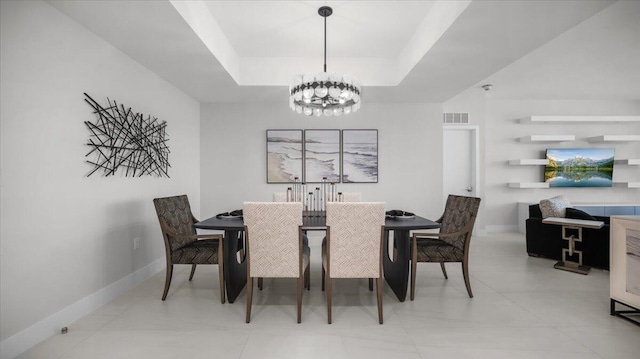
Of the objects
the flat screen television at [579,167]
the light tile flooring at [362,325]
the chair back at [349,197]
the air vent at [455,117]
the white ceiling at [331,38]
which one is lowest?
the light tile flooring at [362,325]

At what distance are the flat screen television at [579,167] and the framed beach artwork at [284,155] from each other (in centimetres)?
532

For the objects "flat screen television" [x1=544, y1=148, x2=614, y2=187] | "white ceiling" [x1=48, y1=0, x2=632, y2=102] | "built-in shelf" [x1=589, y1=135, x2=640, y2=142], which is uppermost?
"white ceiling" [x1=48, y1=0, x2=632, y2=102]

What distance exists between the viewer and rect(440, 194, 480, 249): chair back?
2.83 meters

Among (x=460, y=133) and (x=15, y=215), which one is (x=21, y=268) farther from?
(x=460, y=133)

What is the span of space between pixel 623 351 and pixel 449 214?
1.65 metres

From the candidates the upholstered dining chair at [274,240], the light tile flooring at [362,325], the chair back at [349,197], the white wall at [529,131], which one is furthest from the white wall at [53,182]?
the white wall at [529,131]

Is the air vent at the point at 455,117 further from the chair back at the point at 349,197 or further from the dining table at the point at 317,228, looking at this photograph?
the dining table at the point at 317,228

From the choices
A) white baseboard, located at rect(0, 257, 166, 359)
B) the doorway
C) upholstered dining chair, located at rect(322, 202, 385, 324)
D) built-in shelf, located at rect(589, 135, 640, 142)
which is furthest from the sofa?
white baseboard, located at rect(0, 257, 166, 359)

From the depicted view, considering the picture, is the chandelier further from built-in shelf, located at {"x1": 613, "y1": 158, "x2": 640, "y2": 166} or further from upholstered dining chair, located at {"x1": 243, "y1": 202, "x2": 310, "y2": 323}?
built-in shelf, located at {"x1": 613, "y1": 158, "x2": 640, "y2": 166}

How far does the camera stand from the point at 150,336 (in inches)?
84.2

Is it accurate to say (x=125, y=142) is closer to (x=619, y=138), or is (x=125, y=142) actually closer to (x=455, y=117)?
(x=455, y=117)

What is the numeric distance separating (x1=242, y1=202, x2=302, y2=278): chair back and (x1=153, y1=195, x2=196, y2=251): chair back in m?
0.93

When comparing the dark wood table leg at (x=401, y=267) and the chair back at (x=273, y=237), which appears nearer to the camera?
the chair back at (x=273, y=237)

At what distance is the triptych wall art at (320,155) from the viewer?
493 cm
